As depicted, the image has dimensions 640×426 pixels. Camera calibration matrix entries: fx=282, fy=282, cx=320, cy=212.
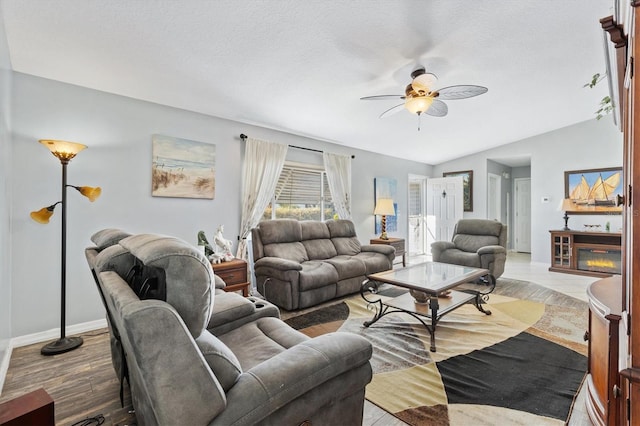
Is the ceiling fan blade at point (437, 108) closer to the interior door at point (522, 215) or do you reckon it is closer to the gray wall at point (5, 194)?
the gray wall at point (5, 194)

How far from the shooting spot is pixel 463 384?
1871 mm

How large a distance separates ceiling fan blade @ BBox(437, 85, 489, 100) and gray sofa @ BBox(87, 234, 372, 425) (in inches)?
96.7

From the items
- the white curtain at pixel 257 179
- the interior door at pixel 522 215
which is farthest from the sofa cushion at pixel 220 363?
the interior door at pixel 522 215

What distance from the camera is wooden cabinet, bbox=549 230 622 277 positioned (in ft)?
15.9

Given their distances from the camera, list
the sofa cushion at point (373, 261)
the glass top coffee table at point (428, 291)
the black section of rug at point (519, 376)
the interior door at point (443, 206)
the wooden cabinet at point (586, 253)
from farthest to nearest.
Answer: the interior door at point (443, 206) < the wooden cabinet at point (586, 253) < the sofa cushion at point (373, 261) < the glass top coffee table at point (428, 291) < the black section of rug at point (519, 376)

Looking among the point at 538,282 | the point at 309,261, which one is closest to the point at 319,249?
the point at 309,261

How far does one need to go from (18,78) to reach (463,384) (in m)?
4.31

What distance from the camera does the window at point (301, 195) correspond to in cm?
445

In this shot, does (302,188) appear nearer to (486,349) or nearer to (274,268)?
(274,268)

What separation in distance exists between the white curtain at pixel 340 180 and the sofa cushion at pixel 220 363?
4151 mm

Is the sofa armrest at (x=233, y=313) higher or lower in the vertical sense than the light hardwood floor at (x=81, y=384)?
higher

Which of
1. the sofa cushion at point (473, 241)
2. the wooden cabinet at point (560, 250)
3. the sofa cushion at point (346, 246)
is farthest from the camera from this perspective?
the wooden cabinet at point (560, 250)

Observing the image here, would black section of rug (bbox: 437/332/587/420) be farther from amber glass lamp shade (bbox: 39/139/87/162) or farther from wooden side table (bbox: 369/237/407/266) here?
amber glass lamp shade (bbox: 39/139/87/162)

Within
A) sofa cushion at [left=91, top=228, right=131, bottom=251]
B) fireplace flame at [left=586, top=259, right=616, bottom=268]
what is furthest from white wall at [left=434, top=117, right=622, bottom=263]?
sofa cushion at [left=91, top=228, right=131, bottom=251]
